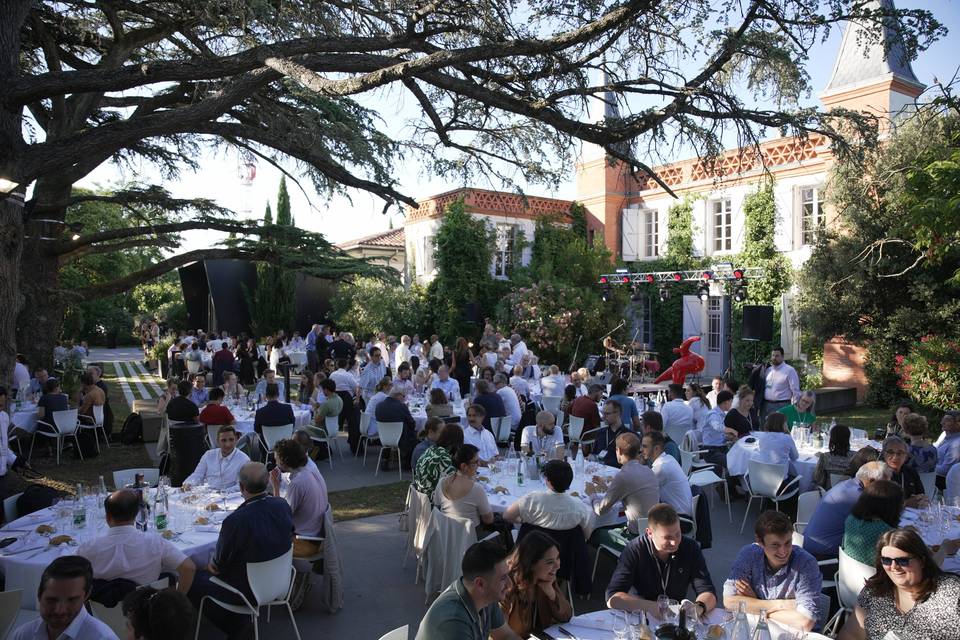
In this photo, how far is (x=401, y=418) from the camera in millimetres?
8812

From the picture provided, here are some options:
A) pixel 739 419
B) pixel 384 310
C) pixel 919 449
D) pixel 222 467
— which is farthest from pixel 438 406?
pixel 384 310

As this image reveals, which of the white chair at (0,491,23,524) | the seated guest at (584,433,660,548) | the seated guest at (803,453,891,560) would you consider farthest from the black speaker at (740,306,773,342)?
the white chair at (0,491,23,524)

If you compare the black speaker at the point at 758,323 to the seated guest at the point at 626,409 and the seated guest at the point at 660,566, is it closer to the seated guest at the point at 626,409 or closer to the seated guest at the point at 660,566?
the seated guest at the point at 626,409

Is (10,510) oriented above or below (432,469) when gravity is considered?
below

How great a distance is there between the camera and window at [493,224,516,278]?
24.2 metres

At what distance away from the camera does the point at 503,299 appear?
69.9ft

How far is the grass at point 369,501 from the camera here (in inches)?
289

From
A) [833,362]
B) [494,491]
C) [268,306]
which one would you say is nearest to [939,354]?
[833,362]

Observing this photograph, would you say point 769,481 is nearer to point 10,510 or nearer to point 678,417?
point 678,417

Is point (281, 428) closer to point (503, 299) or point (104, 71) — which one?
point (104, 71)

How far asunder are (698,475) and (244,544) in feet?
14.9

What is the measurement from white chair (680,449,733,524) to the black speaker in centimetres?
883

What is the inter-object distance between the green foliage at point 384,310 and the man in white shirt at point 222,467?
56.7 feet

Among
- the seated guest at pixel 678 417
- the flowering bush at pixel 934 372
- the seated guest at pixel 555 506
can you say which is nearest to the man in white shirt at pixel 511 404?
the seated guest at pixel 678 417
